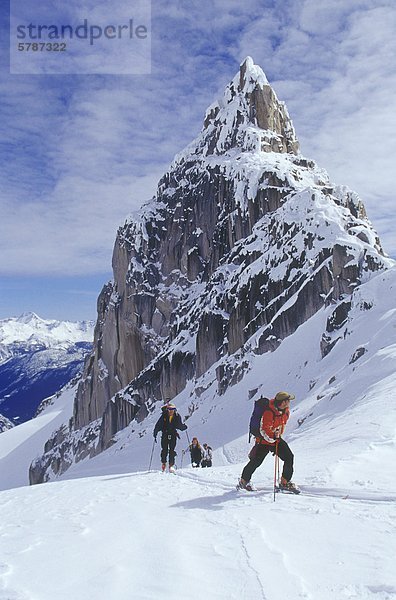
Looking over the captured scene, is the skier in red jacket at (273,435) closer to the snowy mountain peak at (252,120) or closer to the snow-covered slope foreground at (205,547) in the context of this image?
the snow-covered slope foreground at (205,547)

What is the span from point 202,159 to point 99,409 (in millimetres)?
63587

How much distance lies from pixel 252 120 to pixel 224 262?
116ft

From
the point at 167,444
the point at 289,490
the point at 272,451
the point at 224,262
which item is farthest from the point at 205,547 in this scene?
the point at 224,262

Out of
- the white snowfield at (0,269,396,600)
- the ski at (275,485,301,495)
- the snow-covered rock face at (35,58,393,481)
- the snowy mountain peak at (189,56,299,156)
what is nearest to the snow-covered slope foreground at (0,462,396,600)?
the white snowfield at (0,269,396,600)

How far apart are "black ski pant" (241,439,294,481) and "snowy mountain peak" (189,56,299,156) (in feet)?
274

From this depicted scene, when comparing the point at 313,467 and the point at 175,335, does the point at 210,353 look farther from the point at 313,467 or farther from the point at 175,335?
the point at 313,467

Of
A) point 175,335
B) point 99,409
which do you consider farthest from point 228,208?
point 99,409

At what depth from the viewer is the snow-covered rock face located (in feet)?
167

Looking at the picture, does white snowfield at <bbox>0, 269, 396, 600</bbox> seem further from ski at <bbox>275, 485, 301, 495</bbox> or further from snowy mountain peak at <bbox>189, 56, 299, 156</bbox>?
snowy mountain peak at <bbox>189, 56, 299, 156</bbox>

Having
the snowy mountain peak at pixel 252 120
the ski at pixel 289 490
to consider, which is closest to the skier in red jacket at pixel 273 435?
the ski at pixel 289 490

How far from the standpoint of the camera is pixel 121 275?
370 ft

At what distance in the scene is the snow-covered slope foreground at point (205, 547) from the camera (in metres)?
4.55

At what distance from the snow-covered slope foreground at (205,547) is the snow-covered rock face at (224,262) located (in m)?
31.2

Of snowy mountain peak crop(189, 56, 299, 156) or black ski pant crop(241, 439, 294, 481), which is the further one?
snowy mountain peak crop(189, 56, 299, 156)
